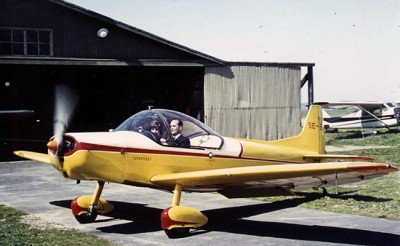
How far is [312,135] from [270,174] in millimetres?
3891

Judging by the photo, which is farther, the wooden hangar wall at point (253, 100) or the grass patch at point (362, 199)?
the wooden hangar wall at point (253, 100)

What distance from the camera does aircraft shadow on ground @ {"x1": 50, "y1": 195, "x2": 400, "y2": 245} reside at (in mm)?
7105

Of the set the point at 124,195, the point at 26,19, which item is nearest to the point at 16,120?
the point at 26,19

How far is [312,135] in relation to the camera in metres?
10.5

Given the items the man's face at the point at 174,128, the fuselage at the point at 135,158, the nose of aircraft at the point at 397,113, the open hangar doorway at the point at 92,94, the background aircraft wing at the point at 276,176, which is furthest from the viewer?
the nose of aircraft at the point at 397,113

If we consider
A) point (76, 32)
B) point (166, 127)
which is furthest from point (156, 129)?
point (76, 32)

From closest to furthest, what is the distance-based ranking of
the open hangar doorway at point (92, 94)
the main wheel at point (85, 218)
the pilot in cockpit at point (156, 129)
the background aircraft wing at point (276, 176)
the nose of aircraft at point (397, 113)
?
the background aircraft wing at point (276, 176), the pilot in cockpit at point (156, 129), the main wheel at point (85, 218), the open hangar doorway at point (92, 94), the nose of aircraft at point (397, 113)

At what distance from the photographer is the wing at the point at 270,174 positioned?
6.22 metres

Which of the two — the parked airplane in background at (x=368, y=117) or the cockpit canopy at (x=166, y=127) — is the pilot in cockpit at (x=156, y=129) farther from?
the parked airplane in background at (x=368, y=117)

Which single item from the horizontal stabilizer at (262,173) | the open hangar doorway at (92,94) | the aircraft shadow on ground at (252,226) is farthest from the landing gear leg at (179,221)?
the open hangar doorway at (92,94)

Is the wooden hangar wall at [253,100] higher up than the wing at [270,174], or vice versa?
the wooden hangar wall at [253,100]

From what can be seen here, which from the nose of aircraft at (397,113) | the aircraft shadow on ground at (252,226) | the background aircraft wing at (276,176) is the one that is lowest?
the aircraft shadow on ground at (252,226)

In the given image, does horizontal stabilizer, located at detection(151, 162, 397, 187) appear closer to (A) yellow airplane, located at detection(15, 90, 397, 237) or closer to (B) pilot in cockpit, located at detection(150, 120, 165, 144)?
(A) yellow airplane, located at detection(15, 90, 397, 237)

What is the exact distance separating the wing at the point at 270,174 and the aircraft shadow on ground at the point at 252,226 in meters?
0.71
